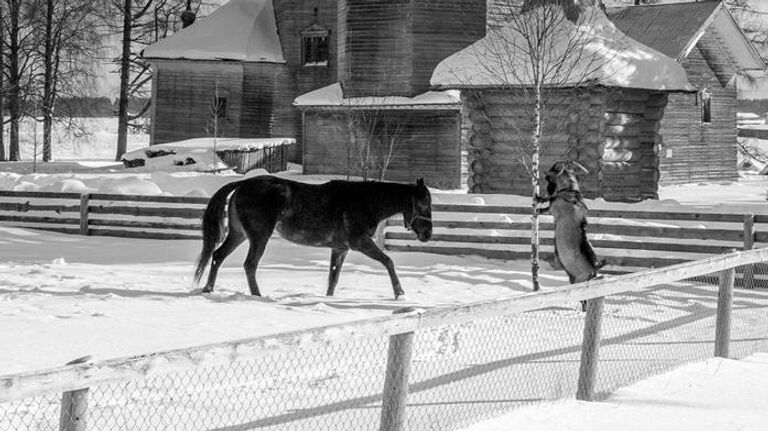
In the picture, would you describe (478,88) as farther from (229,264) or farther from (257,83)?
(257,83)

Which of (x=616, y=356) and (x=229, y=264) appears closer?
(x=616, y=356)

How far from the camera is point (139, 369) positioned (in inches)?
170

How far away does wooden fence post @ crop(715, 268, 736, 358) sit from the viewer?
30.1 feet

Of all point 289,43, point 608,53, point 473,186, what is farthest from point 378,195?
point 289,43

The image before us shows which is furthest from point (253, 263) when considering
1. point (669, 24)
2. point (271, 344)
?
point (669, 24)

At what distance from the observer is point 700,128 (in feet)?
124

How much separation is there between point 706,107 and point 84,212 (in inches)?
1019

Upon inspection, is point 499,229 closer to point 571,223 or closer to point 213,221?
point 571,223

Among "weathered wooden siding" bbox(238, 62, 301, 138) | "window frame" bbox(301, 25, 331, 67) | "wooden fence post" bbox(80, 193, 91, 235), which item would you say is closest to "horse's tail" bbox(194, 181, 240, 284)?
"wooden fence post" bbox(80, 193, 91, 235)

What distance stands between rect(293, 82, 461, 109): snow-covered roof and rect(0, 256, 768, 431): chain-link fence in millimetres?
21631

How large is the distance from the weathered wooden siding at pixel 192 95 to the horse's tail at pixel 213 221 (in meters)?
30.4

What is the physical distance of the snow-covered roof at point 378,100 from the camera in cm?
3269

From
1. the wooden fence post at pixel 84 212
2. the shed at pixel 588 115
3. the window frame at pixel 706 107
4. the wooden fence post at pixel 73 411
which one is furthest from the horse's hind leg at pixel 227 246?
the window frame at pixel 706 107

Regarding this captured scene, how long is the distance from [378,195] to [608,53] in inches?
505
